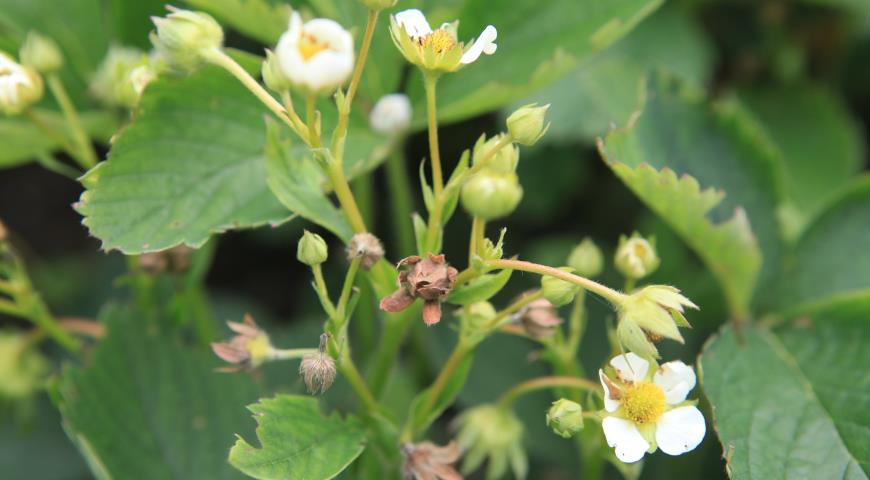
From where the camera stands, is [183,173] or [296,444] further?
[183,173]

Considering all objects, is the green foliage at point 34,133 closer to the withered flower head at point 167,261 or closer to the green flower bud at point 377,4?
the withered flower head at point 167,261

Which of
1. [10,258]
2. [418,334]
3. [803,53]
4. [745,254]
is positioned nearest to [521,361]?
[418,334]

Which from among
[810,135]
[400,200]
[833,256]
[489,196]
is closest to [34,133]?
[400,200]

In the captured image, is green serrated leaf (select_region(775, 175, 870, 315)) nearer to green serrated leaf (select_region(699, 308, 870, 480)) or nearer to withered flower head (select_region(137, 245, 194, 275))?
green serrated leaf (select_region(699, 308, 870, 480))

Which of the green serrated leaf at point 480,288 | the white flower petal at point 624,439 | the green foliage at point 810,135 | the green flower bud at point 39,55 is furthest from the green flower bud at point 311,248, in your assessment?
the green foliage at point 810,135

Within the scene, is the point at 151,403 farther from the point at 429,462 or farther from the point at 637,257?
the point at 637,257

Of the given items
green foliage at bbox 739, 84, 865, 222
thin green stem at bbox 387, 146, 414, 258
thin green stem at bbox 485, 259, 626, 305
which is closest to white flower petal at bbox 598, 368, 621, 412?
thin green stem at bbox 485, 259, 626, 305
